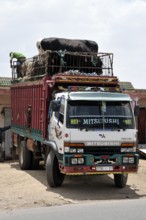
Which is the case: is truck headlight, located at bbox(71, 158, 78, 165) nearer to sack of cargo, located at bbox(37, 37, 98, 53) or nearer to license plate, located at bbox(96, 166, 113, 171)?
license plate, located at bbox(96, 166, 113, 171)

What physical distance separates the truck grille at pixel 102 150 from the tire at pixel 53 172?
1.27m

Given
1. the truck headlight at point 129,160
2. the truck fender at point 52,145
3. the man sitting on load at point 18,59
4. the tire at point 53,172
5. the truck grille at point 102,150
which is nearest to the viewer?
the truck grille at point 102,150

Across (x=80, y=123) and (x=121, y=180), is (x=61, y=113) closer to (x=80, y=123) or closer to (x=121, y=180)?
(x=80, y=123)

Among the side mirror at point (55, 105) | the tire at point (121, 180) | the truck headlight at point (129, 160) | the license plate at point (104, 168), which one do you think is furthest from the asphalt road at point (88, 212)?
the side mirror at point (55, 105)

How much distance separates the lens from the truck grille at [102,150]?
37.9 ft

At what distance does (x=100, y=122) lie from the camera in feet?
38.6

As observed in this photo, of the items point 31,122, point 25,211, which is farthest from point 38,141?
point 25,211

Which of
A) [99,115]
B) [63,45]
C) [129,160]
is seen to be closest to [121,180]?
[129,160]

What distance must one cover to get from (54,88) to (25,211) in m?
4.67

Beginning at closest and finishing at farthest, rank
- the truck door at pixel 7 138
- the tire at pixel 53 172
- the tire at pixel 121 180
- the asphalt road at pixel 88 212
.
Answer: the asphalt road at pixel 88 212 < the tire at pixel 53 172 < the tire at pixel 121 180 < the truck door at pixel 7 138

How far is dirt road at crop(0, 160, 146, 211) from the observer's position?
425 inches

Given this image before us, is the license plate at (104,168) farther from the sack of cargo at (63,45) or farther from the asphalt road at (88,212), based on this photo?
the sack of cargo at (63,45)

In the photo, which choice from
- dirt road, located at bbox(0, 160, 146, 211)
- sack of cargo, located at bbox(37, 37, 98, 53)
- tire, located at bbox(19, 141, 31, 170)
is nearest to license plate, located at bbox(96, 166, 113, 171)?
dirt road, located at bbox(0, 160, 146, 211)

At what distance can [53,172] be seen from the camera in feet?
40.4
